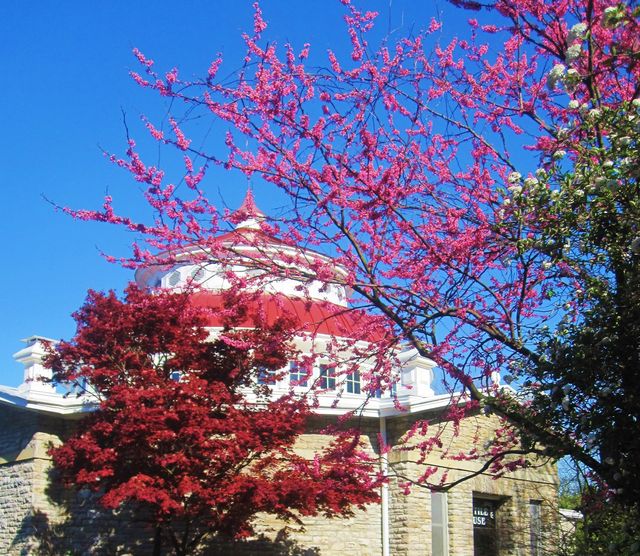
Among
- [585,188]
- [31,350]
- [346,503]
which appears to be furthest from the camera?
[31,350]

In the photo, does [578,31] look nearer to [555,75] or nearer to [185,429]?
[555,75]

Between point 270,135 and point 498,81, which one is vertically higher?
point 498,81

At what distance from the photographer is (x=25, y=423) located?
14844 mm

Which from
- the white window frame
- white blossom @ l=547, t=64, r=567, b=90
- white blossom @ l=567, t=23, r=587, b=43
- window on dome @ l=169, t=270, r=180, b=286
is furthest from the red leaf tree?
white blossom @ l=567, t=23, r=587, b=43

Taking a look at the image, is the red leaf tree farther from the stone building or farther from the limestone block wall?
Answer: the limestone block wall

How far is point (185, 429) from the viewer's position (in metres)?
11.5

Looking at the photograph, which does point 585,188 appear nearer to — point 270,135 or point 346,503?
point 270,135

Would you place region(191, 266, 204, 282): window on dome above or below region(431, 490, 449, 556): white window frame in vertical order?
above

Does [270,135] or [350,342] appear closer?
[270,135]

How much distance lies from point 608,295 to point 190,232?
3.88 metres

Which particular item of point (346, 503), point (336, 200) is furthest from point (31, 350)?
point (336, 200)

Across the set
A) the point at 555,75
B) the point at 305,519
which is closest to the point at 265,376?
the point at 305,519

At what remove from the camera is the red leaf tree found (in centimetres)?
1153

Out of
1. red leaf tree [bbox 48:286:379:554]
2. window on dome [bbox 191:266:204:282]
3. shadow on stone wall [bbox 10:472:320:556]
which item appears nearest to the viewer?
window on dome [bbox 191:266:204:282]
